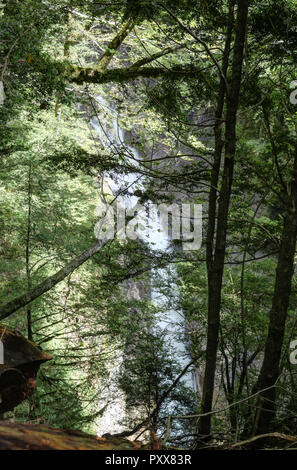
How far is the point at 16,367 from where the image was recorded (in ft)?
9.34

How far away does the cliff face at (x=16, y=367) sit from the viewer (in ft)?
8.97

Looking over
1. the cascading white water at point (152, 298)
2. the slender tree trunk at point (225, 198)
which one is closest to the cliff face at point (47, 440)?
the slender tree trunk at point (225, 198)

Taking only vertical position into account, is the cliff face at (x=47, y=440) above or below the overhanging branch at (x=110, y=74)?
below

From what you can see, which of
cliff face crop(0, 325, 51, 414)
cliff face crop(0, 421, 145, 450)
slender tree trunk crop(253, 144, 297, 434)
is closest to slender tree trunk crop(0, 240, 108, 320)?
cliff face crop(0, 325, 51, 414)

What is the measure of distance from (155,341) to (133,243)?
220 cm

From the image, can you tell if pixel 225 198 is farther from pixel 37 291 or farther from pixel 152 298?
pixel 152 298

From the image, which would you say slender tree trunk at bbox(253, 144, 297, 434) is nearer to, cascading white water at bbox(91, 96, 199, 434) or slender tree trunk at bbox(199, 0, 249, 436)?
slender tree trunk at bbox(199, 0, 249, 436)

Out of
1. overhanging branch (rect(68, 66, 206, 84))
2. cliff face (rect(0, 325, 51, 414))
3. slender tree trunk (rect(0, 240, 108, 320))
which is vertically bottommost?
cliff face (rect(0, 325, 51, 414))

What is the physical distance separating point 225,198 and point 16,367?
6.69 ft

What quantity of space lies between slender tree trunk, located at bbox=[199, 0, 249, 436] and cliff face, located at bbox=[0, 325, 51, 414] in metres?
1.33

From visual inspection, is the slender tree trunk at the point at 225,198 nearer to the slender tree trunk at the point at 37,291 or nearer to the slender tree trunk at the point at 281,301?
the slender tree trunk at the point at 281,301

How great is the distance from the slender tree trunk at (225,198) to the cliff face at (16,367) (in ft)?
4.37

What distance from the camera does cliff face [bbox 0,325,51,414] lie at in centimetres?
273
